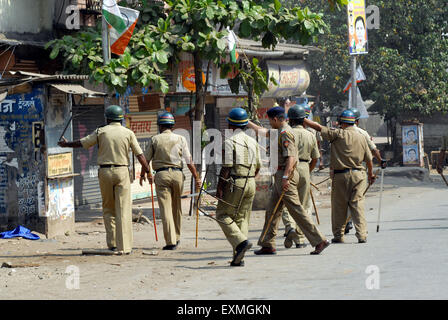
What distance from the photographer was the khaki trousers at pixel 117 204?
33.9 ft

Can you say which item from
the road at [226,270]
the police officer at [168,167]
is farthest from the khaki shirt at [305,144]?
the police officer at [168,167]

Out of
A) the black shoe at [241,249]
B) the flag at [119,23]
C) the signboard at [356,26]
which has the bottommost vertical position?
the black shoe at [241,249]

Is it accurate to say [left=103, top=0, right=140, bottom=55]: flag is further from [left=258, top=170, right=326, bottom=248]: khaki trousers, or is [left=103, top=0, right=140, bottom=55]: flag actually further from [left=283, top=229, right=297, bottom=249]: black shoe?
[left=283, top=229, right=297, bottom=249]: black shoe

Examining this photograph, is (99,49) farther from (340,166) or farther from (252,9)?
(340,166)

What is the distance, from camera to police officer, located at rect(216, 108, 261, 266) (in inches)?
365

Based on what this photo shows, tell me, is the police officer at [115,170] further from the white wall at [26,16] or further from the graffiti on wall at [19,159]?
the white wall at [26,16]

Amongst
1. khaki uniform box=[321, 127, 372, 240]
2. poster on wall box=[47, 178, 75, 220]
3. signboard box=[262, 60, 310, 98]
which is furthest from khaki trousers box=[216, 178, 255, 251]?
signboard box=[262, 60, 310, 98]

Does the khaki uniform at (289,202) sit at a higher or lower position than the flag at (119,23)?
lower

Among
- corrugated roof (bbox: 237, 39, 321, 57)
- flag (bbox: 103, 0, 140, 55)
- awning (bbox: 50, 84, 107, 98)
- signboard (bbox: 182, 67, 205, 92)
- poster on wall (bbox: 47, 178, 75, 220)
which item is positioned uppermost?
corrugated roof (bbox: 237, 39, 321, 57)

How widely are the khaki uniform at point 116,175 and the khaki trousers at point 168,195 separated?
56cm

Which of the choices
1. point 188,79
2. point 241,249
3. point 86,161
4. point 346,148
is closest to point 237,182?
point 241,249

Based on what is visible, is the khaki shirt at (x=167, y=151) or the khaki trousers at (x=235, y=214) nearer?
the khaki trousers at (x=235, y=214)

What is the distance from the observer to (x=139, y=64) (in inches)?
520

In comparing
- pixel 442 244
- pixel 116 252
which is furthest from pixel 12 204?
pixel 442 244
